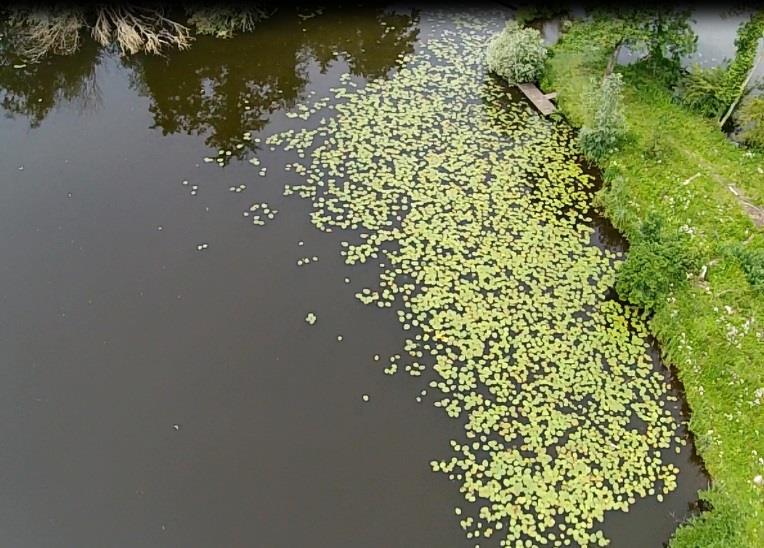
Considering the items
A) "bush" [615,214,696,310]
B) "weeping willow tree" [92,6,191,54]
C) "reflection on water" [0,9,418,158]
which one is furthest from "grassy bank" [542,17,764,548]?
"weeping willow tree" [92,6,191,54]

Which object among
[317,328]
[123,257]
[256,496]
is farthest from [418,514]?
[123,257]

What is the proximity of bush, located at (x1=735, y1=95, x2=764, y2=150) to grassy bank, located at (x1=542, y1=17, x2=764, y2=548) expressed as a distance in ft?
0.65

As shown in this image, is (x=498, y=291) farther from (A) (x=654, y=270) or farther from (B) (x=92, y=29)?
(B) (x=92, y=29)

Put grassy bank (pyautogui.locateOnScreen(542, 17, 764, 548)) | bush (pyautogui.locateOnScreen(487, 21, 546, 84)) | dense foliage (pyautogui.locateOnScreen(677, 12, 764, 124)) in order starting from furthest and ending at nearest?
bush (pyautogui.locateOnScreen(487, 21, 546, 84)) → dense foliage (pyautogui.locateOnScreen(677, 12, 764, 124)) → grassy bank (pyautogui.locateOnScreen(542, 17, 764, 548))

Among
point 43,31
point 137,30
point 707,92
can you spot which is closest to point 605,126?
point 707,92

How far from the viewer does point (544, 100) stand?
9.89m

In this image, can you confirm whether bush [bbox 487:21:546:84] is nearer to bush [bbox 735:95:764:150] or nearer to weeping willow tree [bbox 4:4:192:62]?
bush [bbox 735:95:764:150]

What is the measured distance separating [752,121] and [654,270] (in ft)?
10.4

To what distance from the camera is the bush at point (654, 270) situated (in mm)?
7102

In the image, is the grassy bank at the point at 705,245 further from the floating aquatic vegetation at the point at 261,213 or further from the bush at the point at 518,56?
the floating aquatic vegetation at the point at 261,213

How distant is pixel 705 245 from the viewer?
765 centimetres

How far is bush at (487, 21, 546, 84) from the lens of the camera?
9891mm

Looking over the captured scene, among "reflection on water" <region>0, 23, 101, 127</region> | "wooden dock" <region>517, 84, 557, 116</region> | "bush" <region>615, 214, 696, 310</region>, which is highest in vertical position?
"wooden dock" <region>517, 84, 557, 116</region>

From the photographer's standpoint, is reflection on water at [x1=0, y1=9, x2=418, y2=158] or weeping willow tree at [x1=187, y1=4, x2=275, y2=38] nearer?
reflection on water at [x1=0, y1=9, x2=418, y2=158]
